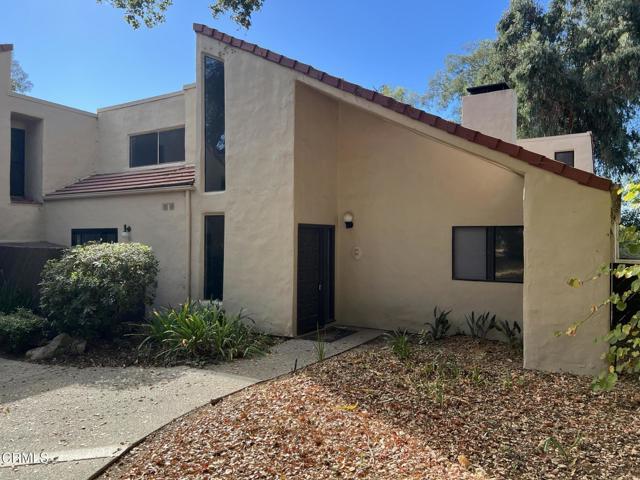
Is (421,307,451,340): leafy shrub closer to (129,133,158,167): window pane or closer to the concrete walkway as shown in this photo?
the concrete walkway

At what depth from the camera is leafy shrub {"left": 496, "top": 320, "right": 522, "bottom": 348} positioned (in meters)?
8.42

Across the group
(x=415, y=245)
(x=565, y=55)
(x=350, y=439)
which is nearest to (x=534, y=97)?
(x=565, y=55)

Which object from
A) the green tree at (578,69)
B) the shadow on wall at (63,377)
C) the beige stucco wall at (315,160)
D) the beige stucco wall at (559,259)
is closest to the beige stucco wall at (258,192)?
the beige stucco wall at (315,160)

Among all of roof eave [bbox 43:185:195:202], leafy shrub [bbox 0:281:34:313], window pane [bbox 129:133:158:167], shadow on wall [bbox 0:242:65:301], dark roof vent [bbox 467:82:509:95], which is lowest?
leafy shrub [bbox 0:281:34:313]

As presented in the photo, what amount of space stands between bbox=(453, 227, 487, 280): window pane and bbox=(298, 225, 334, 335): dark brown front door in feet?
9.29

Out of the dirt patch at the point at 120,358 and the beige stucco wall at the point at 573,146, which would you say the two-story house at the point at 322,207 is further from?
the dirt patch at the point at 120,358

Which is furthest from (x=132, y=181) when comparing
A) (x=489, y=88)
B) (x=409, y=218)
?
(x=489, y=88)

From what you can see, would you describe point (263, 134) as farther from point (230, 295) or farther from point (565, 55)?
point (565, 55)

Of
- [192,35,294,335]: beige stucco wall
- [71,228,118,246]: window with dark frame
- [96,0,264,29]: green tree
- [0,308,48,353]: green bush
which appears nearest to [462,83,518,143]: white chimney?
[192,35,294,335]: beige stucco wall

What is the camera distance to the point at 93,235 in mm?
12461

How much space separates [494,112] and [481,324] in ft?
18.3

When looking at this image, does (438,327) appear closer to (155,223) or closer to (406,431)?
(406,431)

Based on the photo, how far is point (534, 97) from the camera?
18094 millimetres

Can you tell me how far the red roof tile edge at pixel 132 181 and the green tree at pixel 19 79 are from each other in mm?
26783
